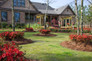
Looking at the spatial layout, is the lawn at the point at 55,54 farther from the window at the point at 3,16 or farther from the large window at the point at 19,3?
the large window at the point at 19,3

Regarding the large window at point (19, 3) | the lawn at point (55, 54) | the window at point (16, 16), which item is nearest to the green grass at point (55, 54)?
the lawn at point (55, 54)

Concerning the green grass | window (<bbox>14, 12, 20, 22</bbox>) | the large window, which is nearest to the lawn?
the green grass

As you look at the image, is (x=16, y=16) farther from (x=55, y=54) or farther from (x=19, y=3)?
(x=55, y=54)

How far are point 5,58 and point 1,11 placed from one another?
22.9 metres

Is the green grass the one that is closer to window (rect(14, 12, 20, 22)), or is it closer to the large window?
window (rect(14, 12, 20, 22))

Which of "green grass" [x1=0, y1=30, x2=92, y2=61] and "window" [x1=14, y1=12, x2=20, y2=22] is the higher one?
"window" [x1=14, y1=12, x2=20, y2=22]

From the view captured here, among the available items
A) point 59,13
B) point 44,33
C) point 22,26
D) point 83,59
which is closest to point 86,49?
point 83,59

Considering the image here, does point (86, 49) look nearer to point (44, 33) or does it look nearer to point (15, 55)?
point (15, 55)

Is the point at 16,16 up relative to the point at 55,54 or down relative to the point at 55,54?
up

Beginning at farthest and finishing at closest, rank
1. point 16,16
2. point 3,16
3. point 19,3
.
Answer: point 19,3 → point 16,16 → point 3,16

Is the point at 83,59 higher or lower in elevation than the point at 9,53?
lower

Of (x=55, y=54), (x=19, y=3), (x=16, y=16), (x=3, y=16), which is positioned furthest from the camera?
(x=19, y=3)

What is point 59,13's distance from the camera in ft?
104

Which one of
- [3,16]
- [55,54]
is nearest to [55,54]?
[55,54]
